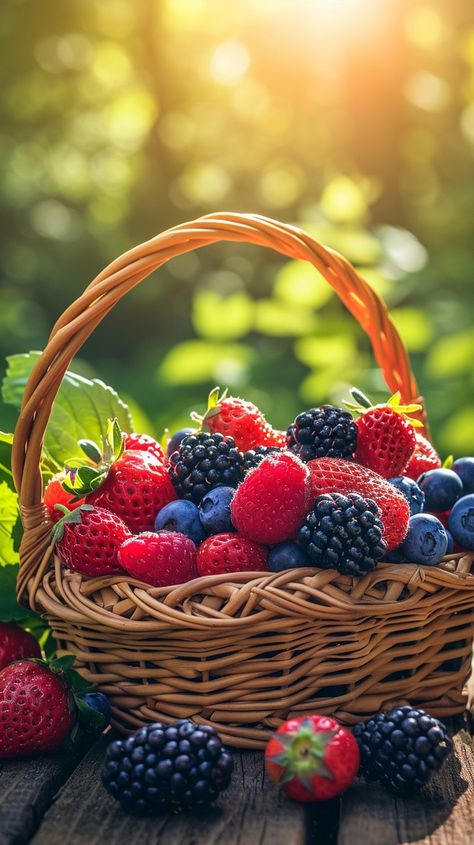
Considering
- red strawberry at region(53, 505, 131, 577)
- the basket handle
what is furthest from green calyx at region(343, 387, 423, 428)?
red strawberry at region(53, 505, 131, 577)

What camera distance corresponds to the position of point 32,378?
4.27 feet

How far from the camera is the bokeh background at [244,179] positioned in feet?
8.32

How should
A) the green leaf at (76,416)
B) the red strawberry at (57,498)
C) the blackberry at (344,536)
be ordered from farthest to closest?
the green leaf at (76,416)
the red strawberry at (57,498)
the blackberry at (344,536)

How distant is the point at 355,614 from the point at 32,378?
23.7 inches

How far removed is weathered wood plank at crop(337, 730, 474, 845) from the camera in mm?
1015

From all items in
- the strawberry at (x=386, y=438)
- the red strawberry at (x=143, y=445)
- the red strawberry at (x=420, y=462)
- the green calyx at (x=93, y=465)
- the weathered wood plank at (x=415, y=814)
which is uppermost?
the strawberry at (x=386, y=438)

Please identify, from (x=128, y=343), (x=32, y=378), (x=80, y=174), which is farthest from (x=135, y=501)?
(x=80, y=174)

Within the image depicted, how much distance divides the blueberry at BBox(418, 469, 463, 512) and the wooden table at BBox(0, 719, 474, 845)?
0.43m

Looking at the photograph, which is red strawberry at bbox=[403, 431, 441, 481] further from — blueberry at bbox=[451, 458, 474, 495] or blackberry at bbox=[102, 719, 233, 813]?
blackberry at bbox=[102, 719, 233, 813]

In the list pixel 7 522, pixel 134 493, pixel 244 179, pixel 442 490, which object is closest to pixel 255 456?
pixel 134 493

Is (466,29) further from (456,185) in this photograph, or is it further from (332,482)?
(332,482)

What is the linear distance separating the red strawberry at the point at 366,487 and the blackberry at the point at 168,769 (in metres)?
0.40

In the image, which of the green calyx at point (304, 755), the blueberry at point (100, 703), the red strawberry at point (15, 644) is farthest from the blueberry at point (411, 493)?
the red strawberry at point (15, 644)

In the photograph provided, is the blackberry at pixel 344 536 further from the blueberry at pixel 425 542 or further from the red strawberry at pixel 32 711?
the red strawberry at pixel 32 711
